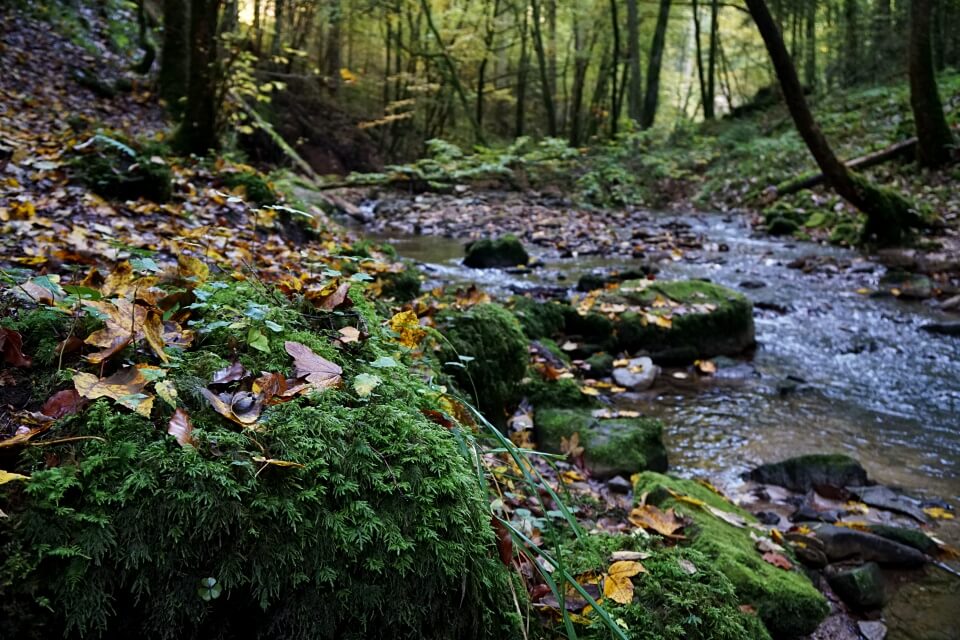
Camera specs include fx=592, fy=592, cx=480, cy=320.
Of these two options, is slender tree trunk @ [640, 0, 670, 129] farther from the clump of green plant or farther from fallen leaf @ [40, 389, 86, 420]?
fallen leaf @ [40, 389, 86, 420]

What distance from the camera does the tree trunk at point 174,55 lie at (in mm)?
9680

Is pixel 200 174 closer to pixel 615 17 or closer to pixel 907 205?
pixel 907 205

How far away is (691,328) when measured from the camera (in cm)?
592

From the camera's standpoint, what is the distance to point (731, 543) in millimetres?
2498

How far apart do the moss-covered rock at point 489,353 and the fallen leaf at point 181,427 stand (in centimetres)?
214

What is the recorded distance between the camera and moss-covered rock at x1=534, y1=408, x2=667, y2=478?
3.37 m

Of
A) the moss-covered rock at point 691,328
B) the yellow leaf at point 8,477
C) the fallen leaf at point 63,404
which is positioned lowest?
the moss-covered rock at point 691,328

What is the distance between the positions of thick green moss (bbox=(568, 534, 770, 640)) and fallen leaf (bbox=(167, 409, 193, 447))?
1.09 metres

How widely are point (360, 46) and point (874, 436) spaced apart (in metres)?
30.7

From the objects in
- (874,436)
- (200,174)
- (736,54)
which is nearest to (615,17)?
(736,54)

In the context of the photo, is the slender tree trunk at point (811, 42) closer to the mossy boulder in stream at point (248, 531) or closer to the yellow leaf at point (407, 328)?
the yellow leaf at point (407, 328)

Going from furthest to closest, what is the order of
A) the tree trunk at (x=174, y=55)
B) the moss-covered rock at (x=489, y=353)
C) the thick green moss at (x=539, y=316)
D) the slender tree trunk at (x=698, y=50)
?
the slender tree trunk at (x=698, y=50) < the tree trunk at (x=174, y=55) < the thick green moss at (x=539, y=316) < the moss-covered rock at (x=489, y=353)

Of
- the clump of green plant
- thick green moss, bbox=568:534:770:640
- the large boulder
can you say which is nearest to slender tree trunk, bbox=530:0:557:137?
the large boulder

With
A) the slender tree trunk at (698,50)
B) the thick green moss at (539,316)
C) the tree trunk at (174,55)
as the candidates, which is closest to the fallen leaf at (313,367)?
the thick green moss at (539,316)
